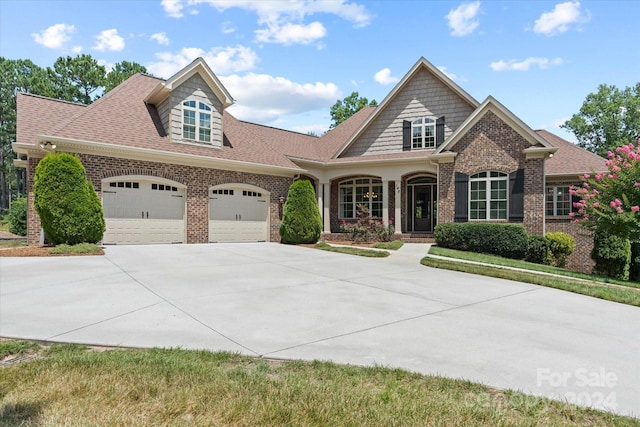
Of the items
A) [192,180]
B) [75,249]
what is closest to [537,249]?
[192,180]

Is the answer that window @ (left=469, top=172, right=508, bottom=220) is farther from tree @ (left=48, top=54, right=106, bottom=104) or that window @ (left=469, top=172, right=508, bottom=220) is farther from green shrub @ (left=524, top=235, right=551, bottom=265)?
tree @ (left=48, top=54, right=106, bottom=104)

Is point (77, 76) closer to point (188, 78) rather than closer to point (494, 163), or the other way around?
point (188, 78)

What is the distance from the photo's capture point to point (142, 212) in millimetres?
14469

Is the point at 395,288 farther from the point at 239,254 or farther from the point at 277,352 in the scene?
the point at 239,254

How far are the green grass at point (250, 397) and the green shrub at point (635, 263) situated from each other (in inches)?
567

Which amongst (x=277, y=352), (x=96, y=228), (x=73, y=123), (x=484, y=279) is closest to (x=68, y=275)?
(x=96, y=228)

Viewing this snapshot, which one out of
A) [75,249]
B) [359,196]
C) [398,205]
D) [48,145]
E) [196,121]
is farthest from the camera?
[359,196]

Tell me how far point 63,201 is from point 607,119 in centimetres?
5007

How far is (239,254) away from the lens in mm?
12383

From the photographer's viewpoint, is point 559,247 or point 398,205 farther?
point 398,205

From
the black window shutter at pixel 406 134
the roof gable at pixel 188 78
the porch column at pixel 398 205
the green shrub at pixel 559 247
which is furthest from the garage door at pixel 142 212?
the green shrub at pixel 559 247

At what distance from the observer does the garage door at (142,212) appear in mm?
13797

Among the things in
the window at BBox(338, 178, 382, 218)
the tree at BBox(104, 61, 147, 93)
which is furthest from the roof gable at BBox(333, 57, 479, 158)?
the tree at BBox(104, 61, 147, 93)

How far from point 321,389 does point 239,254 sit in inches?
376
